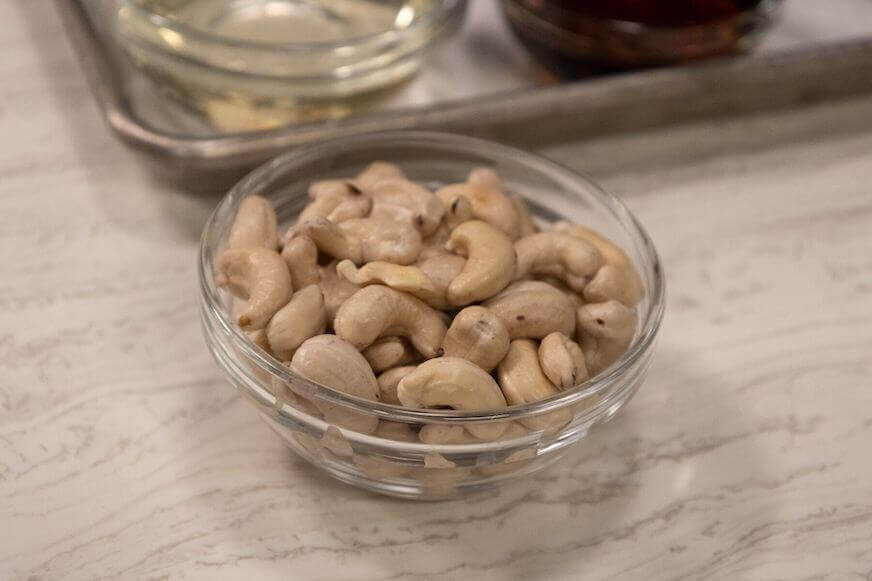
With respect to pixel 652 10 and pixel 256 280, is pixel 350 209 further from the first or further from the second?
pixel 652 10

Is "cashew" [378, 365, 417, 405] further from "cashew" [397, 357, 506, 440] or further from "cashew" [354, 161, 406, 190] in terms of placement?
"cashew" [354, 161, 406, 190]

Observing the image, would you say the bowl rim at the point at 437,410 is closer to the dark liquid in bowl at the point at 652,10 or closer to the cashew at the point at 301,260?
the cashew at the point at 301,260

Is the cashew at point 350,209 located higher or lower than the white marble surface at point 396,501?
higher

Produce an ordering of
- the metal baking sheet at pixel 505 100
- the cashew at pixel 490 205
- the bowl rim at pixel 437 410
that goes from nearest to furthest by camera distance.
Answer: the bowl rim at pixel 437 410 < the cashew at pixel 490 205 < the metal baking sheet at pixel 505 100

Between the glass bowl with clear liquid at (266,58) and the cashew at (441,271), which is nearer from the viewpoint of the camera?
the cashew at (441,271)

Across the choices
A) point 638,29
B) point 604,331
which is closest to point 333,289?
point 604,331

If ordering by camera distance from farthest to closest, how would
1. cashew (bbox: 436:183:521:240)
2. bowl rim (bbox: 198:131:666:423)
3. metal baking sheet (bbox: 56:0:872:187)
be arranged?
metal baking sheet (bbox: 56:0:872:187) → cashew (bbox: 436:183:521:240) → bowl rim (bbox: 198:131:666:423)

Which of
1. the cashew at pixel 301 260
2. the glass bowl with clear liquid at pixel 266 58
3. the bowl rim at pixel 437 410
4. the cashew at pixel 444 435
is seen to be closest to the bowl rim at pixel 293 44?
the glass bowl with clear liquid at pixel 266 58

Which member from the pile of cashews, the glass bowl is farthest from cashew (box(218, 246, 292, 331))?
the glass bowl
